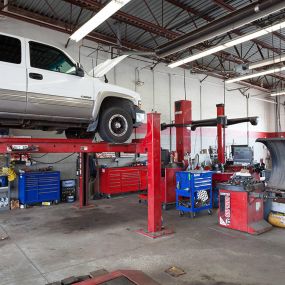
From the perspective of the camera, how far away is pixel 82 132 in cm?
561

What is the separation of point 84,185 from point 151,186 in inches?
122

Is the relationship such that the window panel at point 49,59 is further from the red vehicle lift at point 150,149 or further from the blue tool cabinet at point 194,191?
the blue tool cabinet at point 194,191

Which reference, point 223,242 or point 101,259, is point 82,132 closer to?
point 101,259

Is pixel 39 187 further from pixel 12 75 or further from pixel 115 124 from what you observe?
pixel 12 75

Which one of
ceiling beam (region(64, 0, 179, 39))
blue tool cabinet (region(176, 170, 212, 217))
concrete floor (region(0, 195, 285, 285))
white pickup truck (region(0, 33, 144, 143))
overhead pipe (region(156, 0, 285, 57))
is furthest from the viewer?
ceiling beam (region(64, 0, 179, 39))

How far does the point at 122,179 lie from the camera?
29.5 feet

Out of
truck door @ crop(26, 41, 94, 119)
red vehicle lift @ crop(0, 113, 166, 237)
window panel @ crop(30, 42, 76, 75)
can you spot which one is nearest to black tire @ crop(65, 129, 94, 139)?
red vehicle lift @ crop(0, 113, 166, 237)

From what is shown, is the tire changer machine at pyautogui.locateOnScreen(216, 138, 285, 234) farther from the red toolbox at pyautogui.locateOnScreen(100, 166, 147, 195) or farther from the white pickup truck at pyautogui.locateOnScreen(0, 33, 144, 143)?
the red toolbox at pyautogui.locateOnScreen(100, 166, 147, 195)

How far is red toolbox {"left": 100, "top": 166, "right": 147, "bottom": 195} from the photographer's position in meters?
8.66

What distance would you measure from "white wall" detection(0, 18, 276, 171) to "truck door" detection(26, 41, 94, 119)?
13.7ft

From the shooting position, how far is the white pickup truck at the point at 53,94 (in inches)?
151

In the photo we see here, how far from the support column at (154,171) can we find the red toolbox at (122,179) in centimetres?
381

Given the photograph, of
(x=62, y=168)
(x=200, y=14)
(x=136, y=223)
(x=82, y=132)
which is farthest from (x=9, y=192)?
(x=200, y=14)

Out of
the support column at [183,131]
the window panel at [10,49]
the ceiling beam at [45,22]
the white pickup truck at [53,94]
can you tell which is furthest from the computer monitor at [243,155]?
the window panel at [10,49]
